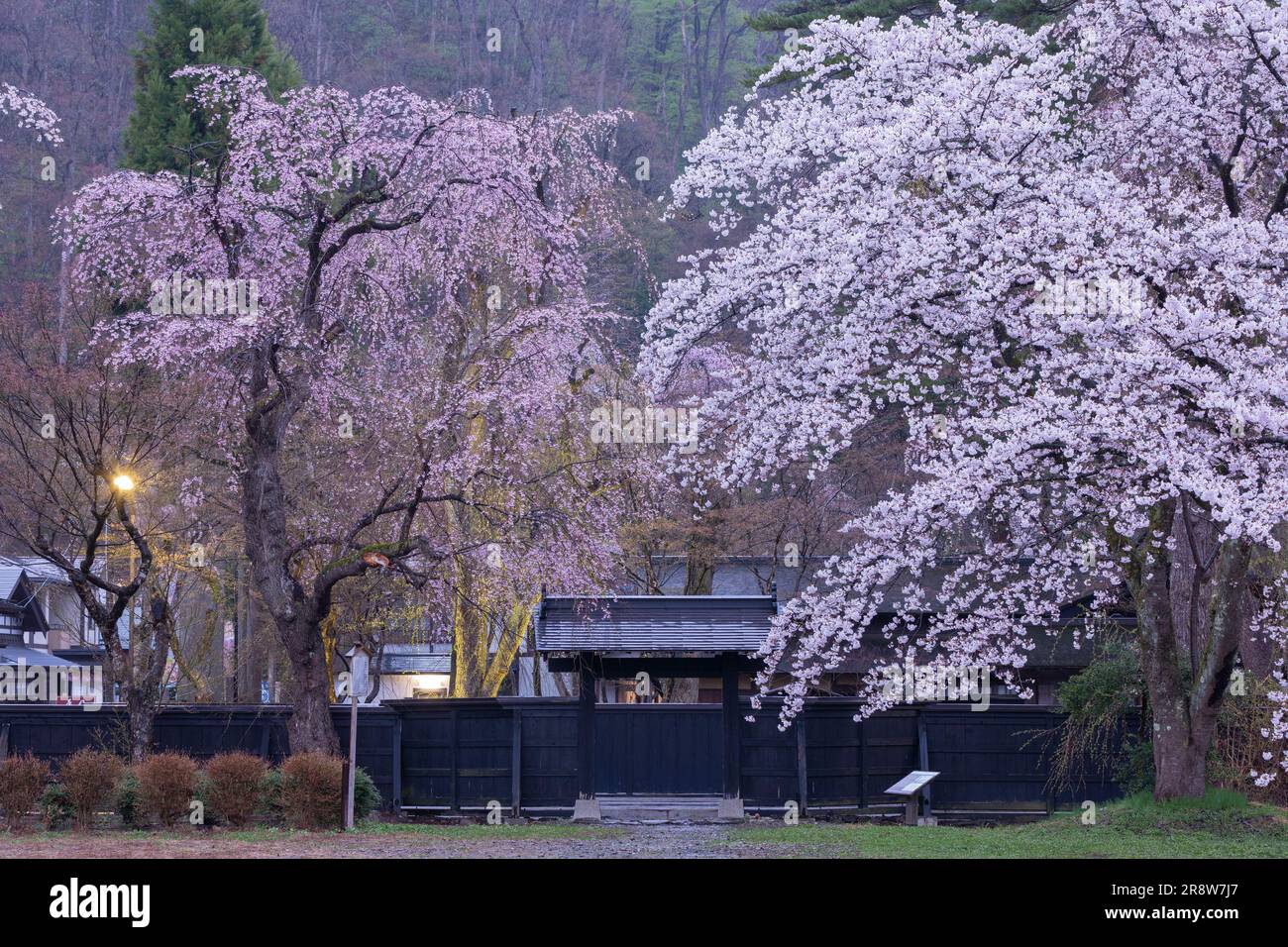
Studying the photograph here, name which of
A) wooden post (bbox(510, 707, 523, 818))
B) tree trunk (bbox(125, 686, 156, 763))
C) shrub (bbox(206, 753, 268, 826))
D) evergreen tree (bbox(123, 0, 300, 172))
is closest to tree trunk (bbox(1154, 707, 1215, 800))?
wooden post (bbox(510, 707, 523, 818))

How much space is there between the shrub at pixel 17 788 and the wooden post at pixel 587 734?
817 cm

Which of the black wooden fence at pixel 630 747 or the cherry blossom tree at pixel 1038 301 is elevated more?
the cherry blossom tree at pixel 1038 301

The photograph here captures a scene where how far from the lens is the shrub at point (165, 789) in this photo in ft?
55.1

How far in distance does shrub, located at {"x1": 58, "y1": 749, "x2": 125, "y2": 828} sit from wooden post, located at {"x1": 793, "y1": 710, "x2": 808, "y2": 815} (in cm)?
1051

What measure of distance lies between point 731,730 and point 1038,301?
9.76 meters

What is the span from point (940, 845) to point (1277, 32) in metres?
9.82

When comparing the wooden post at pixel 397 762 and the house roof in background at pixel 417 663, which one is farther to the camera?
the house roof in background at pixel 417 663

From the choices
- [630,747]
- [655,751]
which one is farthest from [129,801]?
[655,751]

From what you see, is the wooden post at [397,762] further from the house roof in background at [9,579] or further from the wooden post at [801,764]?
the house roof in background at [9,579]

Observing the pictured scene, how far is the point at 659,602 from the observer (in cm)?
2080

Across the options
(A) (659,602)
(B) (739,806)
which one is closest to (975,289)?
(A) (659,602)

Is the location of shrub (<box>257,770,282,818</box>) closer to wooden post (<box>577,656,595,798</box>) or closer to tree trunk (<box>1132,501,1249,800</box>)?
wooden post (<box>577,656,595,798</box>)

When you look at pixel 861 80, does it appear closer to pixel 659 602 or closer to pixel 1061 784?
pixel 659 602

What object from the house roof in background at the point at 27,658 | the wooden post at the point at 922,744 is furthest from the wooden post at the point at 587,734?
the house roof in background at the point at 27,658
